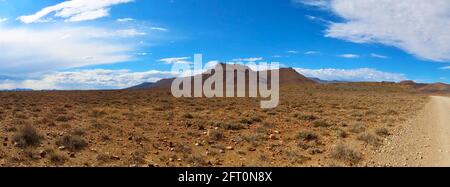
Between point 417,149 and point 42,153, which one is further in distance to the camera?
point 417,149

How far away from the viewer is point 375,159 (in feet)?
34.5

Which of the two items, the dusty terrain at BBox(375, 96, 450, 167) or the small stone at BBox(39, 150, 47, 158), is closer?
the dusty terrain at BBox(375, 96, 450, 167)

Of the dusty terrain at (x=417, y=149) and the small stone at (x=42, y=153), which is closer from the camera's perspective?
the dusty terrain at (x=417, y=149)
